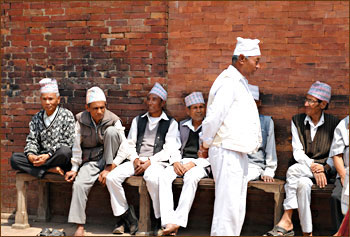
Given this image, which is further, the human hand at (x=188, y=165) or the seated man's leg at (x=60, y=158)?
the seated man's leg at (x=60, y=158)

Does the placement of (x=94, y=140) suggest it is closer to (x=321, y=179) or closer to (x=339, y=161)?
(x=321, y=179)

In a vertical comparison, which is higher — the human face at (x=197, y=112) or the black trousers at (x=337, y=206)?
the human face at (x=197, y=112)

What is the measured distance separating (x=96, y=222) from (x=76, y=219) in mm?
941

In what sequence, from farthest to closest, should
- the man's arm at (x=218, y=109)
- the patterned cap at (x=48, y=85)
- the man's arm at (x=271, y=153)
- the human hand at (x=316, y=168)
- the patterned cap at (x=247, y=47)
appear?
the patterned cap at (x=48, y=85), the man's arm at (x=271, y=153), the human hand at (x=316, y=168), the patterned cap at (x=247, y=47), the man's arm at (x=218, y=109)

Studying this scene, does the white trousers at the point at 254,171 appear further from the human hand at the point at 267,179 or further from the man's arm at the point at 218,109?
the man's arm at the point at 218,109

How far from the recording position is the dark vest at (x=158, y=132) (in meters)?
6.72

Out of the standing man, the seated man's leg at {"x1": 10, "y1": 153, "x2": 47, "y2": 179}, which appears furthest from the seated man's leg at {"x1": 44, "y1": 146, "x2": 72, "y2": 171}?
the standing man

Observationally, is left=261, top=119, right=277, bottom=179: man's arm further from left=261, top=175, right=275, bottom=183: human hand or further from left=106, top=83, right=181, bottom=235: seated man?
left=106, top=83, right=181, bottom=235: seated man

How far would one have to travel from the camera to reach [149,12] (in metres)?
7.09

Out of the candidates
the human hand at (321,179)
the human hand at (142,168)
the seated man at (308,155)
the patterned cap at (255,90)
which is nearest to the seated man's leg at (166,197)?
the human hand at (142,168)

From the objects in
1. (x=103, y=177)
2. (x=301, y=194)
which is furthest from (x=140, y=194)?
(x=301, y=194)

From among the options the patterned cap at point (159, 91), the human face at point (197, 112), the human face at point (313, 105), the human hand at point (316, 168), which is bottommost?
the human hand at point (316, 168)

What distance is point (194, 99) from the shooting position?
266 inches

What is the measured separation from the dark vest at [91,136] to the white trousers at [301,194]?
7.71 ft
